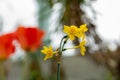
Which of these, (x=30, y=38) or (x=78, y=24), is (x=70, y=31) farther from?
(x=30, y=38)

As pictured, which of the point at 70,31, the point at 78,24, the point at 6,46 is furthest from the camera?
the point at 6,46

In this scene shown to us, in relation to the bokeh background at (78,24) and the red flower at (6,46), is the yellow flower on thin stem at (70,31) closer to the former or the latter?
the bokeh background at (78,24)

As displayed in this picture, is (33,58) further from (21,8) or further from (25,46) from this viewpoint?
(25,46)

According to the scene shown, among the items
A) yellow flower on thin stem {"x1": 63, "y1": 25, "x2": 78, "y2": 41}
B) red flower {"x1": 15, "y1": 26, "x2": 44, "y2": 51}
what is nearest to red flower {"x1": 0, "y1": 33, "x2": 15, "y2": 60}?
red flower {"x1": 15, "y1": 26, "x2": 44, "y2": 51}

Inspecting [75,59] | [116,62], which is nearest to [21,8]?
[75,59]

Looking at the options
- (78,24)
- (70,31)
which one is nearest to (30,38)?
(78,24)
